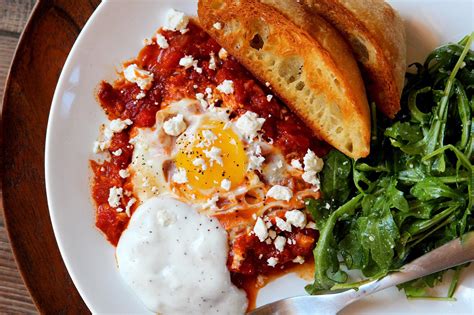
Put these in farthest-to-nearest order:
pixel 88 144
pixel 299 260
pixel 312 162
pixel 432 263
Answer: pixel 88 144 < pixel 299 260 < pixel 312 162 < pixel 432 263

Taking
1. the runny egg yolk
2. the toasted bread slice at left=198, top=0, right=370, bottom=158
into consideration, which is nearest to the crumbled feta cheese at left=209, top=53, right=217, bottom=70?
the toasted bread slice at left=198, top=0, right=370, bottom=158

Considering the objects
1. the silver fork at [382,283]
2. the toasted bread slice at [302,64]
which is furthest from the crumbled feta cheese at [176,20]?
the silver fork at [382,283]

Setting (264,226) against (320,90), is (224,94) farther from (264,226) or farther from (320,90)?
(264,226)

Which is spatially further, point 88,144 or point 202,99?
point 88,144

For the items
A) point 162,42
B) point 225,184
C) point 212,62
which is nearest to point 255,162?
point 225,184

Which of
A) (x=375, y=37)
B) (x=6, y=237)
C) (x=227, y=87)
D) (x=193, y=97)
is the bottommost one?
(x=6, y=237)

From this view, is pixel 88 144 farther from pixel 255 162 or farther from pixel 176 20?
pixel 255 162

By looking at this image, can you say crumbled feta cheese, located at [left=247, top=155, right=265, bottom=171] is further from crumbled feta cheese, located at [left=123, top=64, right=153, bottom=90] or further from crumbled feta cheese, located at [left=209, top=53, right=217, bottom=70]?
crumbled feta cheese, located at [left=123, top=64, right=153, bottom=90]

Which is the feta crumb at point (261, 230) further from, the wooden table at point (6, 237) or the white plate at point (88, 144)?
the wooden table at point (6, 237)
